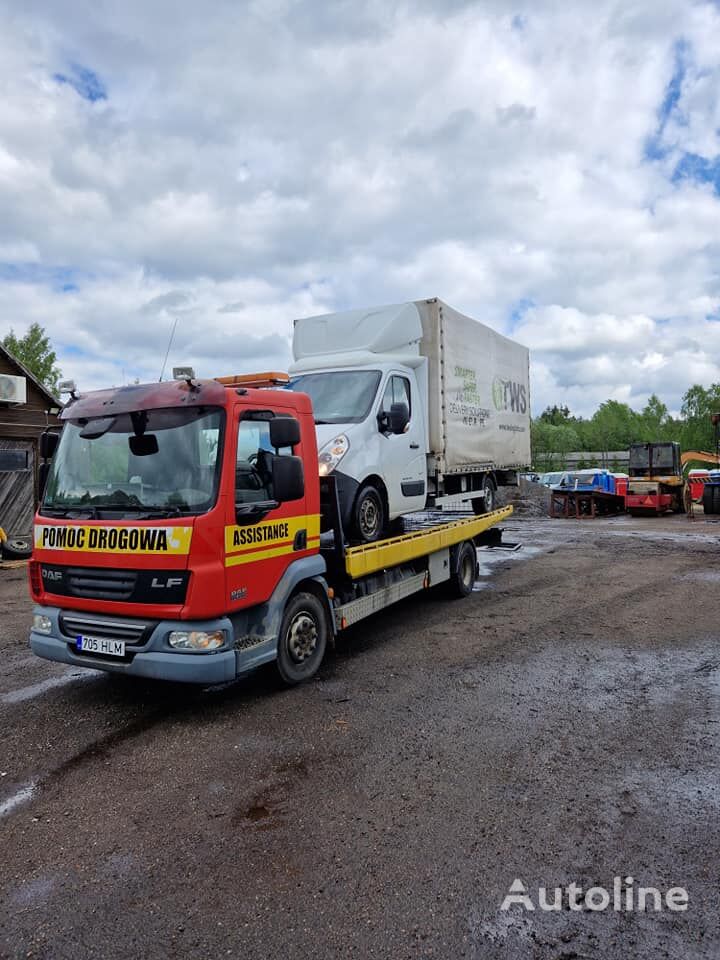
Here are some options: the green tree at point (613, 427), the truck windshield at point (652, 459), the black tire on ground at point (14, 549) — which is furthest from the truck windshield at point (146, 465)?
the green tree at point (613, 427)

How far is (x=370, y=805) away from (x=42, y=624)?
A: 3.02 meters

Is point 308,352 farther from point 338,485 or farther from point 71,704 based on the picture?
point 71,704

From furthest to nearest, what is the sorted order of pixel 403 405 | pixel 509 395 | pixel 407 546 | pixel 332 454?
pixel 509 395, pixel 407 546, pixel 403 405, pixel 332 454

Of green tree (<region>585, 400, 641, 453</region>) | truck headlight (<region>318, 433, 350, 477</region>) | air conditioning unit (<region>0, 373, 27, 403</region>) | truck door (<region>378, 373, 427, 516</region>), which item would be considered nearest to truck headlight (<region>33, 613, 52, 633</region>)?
truck headlight (<region>318, 433, 350, 477</region>)

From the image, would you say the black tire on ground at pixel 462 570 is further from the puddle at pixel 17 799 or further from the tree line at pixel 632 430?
the tree line at pixel 632 430

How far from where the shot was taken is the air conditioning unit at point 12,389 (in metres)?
15.0

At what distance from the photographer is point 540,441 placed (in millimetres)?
71438

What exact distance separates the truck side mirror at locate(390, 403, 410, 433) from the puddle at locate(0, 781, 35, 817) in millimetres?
4499

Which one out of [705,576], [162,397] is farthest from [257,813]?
[705,576]

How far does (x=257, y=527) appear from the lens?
16.7ft

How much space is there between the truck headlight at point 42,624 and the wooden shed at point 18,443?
448 inches

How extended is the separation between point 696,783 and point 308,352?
245 inches

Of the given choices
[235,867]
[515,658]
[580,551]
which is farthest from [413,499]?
[580,551]

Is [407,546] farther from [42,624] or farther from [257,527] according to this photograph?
[42,624]
